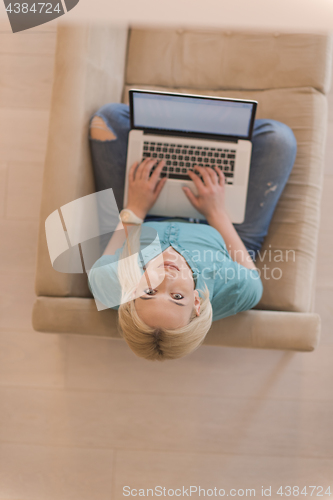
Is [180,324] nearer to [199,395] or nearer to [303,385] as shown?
[199,395]

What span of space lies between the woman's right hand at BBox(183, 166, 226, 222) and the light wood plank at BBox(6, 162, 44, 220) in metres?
0.64

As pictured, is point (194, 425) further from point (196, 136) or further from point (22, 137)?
point (22, 137)

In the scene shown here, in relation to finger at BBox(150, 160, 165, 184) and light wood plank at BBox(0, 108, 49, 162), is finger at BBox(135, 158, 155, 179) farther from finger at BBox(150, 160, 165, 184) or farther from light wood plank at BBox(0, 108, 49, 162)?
light wood plank at BBox(0, 108, 49, 162)

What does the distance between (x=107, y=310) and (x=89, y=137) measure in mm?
539

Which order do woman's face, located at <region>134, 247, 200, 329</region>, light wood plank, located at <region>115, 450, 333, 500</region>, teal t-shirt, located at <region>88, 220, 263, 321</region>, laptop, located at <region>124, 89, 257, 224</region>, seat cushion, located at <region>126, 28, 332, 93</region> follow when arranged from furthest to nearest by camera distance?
1. light wood plank, located at <region>115, 450, 333, 500</region>
2. seat cushion, located at <region>126, 28, 332, 93</region>
3. laptop, located at <region>124, 89, 257, 224</region>
4. teal t-shirt, located at <region>88, 220, 263, 321</region>
5. woman's face, located at <region>134, 247, 200, 329</region>

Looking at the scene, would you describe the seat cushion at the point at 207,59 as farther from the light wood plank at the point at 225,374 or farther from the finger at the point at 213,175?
the light wood plank at the point at 225,374

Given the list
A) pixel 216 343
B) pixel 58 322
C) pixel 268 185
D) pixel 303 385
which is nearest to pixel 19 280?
pixel 58 322

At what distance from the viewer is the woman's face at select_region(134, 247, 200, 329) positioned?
83 cm

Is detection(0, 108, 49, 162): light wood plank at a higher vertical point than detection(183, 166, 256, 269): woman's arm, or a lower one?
higher

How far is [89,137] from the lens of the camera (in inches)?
44.3

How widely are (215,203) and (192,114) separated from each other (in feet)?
0.91

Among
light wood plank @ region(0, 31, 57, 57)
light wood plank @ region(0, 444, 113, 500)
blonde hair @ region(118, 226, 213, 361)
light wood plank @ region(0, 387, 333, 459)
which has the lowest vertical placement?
light wood plank @ region(0, 444, 113, 500)

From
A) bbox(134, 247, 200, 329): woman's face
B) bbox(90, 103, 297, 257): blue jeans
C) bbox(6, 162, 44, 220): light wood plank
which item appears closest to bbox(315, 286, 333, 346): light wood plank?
bbox(90, 103, 297, 257): blue jeans

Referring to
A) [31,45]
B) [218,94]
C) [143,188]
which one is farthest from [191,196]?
[31,45]
